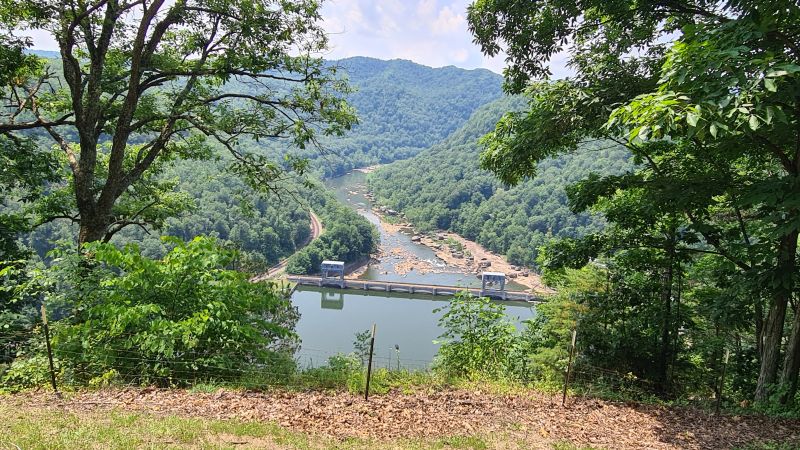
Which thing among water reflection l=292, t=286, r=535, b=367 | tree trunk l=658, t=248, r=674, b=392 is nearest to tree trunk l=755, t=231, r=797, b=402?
tree trunk l=658, t=248, r=674, b=392

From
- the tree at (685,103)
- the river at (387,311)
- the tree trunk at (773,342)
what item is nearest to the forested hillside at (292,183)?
the tree at (685,103)

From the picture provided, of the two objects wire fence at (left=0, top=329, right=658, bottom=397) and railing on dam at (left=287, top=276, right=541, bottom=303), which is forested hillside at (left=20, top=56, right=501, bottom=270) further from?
railing on dam at (left=287, top=276, right=541, bottom=303)

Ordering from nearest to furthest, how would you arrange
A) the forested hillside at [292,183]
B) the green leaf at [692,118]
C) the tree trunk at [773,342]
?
the green leaf at [692,118] < the tree trunk at [773,342] < the forested hillside at [292,183]

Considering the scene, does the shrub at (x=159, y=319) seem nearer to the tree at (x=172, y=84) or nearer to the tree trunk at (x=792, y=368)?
the tree at (x=172, y=84)

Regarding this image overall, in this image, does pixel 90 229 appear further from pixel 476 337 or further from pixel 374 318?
pixel 374 318

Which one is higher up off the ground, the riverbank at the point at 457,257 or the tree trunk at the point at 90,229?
the tree trunk at the point at 90,229

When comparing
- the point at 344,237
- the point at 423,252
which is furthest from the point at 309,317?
the point at 423,252
